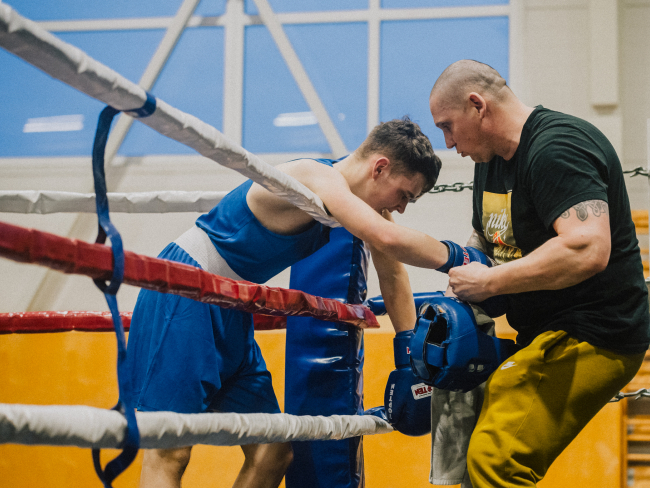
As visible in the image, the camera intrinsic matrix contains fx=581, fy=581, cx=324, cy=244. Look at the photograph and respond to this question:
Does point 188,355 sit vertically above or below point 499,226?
below

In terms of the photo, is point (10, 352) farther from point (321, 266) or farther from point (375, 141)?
point (375, 141)

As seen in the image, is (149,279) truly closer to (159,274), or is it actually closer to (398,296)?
(159,274)

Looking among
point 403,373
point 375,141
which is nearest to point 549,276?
point 403,373

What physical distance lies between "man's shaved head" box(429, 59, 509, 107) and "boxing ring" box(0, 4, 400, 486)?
393 millimetres

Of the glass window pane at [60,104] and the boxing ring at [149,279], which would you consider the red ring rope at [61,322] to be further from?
the glass window pane at [60,104]

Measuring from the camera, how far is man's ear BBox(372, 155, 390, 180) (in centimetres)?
155

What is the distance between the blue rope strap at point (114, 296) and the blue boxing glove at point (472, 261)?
0.76 metres

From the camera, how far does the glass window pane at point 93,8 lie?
4.65m

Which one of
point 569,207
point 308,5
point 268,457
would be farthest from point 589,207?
point 308,5

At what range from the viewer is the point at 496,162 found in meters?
1.38

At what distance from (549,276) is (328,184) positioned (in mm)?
534

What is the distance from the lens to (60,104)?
4.66 metres

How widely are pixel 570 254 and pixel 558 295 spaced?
0.58 feet

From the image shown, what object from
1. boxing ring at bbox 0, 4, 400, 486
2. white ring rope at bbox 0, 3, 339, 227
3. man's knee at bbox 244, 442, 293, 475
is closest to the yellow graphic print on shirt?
boxing ring at bbox 0, 4, 400, 486
